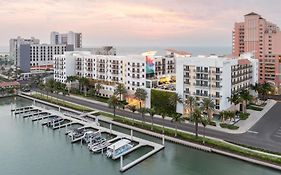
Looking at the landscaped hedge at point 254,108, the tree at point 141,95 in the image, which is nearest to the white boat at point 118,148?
the tree at point 141,95

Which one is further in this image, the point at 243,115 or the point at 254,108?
the point at 254,108

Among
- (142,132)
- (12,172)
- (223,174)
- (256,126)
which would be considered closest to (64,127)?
(142,132)

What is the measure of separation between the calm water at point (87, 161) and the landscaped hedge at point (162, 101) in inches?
623

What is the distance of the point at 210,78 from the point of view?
Answer: 63156 mm

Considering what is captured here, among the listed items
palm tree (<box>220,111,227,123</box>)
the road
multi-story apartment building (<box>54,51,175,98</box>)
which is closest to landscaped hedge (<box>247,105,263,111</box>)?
the road

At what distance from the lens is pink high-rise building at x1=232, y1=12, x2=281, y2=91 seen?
314 ft

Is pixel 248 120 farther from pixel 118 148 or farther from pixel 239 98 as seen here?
pixel 118 148

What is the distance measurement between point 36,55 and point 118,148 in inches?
4884

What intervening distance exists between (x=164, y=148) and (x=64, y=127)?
23.1 meters

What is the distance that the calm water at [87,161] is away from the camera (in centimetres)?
4059

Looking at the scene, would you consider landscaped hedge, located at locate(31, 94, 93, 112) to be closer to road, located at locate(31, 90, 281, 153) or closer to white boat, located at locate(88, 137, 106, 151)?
road, located at locate(31, 90, 281, 153)

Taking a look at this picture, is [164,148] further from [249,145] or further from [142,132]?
[249,145]

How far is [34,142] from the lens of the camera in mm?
52562

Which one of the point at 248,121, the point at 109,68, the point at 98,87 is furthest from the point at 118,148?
the point at 109,68
